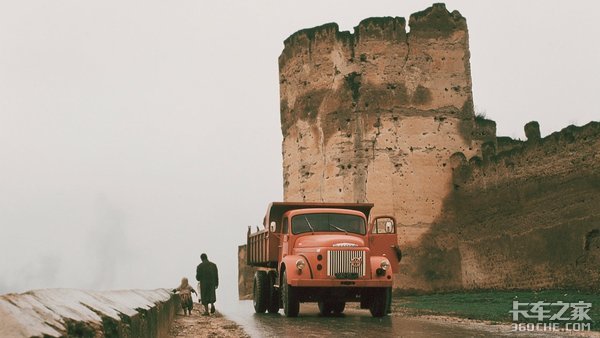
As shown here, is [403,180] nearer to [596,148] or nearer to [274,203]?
[596,148]

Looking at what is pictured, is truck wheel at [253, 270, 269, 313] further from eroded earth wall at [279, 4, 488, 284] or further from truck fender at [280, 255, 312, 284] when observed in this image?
eroded earth wall at [279, 4, 488, 284]

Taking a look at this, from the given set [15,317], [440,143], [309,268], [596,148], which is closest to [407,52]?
[440,143]

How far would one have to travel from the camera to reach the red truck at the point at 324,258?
12.3 metres

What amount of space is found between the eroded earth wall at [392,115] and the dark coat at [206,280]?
942 centimetres

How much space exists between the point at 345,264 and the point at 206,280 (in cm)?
433

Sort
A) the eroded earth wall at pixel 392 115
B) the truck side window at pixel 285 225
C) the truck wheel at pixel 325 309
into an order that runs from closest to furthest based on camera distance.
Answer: the truck side window at pixel 285 225
the truck wheel at pixel 325 309
the eroded earth wall at pixel 392 115

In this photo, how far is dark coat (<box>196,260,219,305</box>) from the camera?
50.9ft

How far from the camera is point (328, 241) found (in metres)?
12.5

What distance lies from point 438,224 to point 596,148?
7.02 meters

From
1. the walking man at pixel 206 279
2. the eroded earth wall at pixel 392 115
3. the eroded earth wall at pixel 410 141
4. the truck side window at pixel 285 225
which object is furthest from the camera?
the eroded earth wall at pixel 392 115

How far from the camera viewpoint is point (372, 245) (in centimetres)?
1337

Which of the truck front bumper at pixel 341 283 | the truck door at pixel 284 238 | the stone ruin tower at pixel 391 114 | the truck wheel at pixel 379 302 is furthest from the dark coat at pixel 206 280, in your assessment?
the stone ruin tower at pixel 391 114

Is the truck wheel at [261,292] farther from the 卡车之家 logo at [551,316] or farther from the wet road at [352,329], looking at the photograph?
the 卡车之家 logo at [551,316]

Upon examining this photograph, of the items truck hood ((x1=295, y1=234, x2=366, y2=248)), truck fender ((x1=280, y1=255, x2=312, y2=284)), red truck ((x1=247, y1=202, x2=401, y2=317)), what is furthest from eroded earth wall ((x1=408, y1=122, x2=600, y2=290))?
truck fender ((x1=280, y1=255, x2=312, y2=284))
